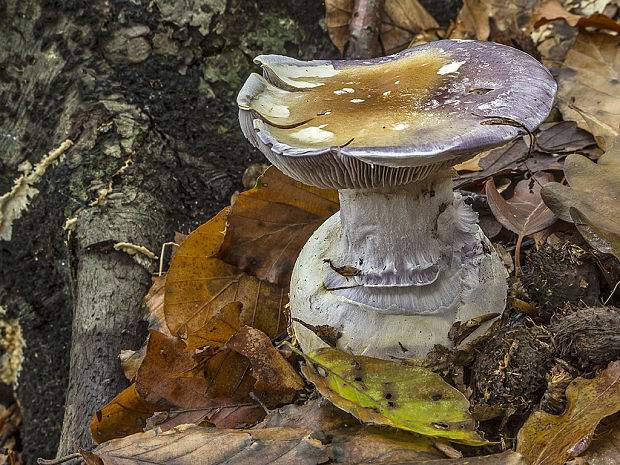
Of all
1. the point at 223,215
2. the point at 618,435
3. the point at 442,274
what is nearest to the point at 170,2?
the point at 223,215

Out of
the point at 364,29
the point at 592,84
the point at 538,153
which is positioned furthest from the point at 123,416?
the point at 592,84

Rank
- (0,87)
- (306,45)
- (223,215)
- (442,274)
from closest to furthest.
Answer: (442,274), (223,215), (0,87), (306,45)

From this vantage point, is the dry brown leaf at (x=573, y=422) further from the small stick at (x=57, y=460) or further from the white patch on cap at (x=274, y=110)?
the small stick at (x=57, y=460)

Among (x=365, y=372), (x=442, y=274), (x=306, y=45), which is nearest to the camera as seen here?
(x=365, y=372)

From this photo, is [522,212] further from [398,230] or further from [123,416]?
[123,416]

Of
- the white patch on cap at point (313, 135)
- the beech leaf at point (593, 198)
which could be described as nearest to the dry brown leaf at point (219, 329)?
the white patch on cap at point (313, 135)

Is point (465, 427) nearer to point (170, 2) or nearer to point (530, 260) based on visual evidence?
point (530, 260)
